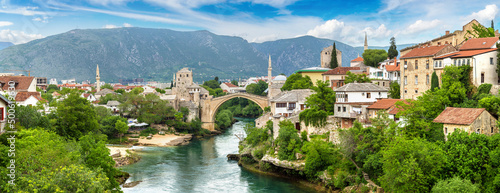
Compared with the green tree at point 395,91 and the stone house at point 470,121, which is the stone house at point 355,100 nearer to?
the green tree at point 395,91

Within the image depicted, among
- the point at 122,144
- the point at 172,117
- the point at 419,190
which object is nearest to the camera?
the point at 419,190

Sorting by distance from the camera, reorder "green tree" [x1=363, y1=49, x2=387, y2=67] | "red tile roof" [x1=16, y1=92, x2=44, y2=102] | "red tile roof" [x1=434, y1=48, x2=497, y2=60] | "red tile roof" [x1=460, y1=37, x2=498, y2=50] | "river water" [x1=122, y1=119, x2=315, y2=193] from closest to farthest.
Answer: "red tile roof" [x1=434, y1=48, x2=497, y2=60] < "red tile roof" [x1=460, y1=37, x2=498, y2=50] < "river water" [x1=122, y1=119, x2=315, y2=193] < "red tile roof" [x1=16, y1=92, x2=44, y2=102] < "green tree" [x1=363, y1=49, x2=387, y2=67]

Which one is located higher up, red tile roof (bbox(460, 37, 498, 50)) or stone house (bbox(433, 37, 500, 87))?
red tile roof (bbox(460, 37, 498, 50))

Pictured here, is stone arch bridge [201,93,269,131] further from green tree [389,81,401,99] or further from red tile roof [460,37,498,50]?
red tile roof [460,37,498,50]

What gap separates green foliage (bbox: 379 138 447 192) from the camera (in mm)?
23844

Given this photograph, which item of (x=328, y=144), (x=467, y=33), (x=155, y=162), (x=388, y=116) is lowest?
(x=155, y=162)

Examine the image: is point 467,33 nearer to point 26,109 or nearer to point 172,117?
point 26,109

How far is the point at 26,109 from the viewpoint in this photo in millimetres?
31688

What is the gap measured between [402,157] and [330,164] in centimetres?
888

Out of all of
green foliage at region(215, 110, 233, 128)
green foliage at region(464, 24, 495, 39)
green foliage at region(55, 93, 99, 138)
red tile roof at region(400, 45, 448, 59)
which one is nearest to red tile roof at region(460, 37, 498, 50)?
red tile roof at region(400, 45, 448, 59)

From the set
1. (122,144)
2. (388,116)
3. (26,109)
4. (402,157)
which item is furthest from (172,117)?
(402,157)

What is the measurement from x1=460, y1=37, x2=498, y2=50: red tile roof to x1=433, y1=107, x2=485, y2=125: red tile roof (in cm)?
829

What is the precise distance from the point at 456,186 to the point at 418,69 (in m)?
18.2

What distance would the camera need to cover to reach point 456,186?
21.5 metres
